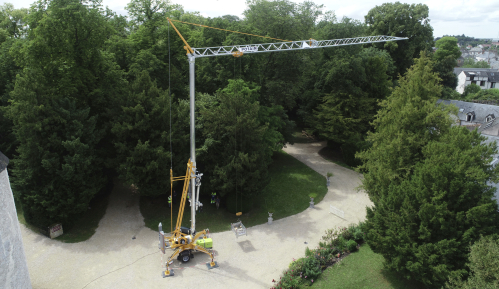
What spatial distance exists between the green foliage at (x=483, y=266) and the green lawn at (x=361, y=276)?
3.97m

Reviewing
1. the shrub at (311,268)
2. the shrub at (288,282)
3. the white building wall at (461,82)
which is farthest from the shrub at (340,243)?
the white building wall at (461,82)

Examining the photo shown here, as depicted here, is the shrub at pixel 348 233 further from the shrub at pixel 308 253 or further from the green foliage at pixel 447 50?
the green foliage at pixel 447 50

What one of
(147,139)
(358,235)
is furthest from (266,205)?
(147,139)

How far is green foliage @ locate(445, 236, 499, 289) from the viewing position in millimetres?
11695

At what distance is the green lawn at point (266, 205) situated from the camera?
2295 centimetres

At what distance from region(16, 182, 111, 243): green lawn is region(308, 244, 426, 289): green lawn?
45.5ft

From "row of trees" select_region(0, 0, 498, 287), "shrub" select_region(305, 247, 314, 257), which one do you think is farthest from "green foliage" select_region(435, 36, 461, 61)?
"shrub" select_region(305, 247, 314, 257)

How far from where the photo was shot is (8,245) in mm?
11445

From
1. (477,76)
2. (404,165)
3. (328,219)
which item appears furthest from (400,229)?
(477,76)

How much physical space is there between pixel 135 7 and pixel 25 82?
16060mm

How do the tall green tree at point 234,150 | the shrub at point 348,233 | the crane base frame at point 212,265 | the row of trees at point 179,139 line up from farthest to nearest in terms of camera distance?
the tall green tree at point 234,150 → the shrub at point 348,233 → the crane base frame at point 212,265 → the row of trees at point 179,139

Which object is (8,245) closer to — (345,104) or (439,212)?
(439,212)

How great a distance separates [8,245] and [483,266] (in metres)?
16.1

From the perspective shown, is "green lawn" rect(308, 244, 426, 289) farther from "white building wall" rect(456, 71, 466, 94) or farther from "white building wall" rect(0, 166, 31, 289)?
"white building wall" rect(456, 71, 466, 94)
